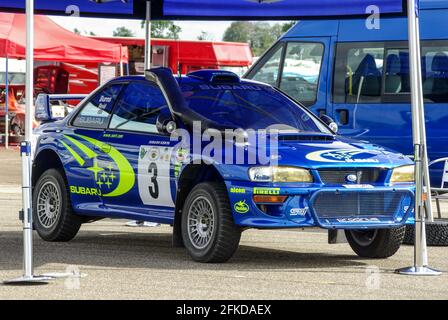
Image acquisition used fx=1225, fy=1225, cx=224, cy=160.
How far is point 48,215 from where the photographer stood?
12422 mm

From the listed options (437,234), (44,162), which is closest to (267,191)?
(437,234)

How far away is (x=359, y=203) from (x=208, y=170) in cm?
134

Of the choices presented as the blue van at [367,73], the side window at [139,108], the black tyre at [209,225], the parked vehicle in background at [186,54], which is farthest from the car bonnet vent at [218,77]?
the parked vehicle in background at [186,54]

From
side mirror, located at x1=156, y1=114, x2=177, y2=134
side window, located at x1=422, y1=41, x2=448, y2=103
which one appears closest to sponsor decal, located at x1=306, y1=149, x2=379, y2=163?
side mirror, located at x1=156, y1=114, x2=177, y2=134

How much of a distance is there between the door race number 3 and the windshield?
56cm

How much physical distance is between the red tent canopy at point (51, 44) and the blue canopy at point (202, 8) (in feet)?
37.1

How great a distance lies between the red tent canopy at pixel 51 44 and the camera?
1026 inches

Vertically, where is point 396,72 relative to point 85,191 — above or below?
above

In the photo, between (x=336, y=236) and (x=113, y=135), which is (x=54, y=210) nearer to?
(x=113, y=135)

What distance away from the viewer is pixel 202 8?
48.7 feet

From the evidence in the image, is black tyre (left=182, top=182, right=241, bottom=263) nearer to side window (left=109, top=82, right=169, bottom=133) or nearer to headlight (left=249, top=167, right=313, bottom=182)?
headlight (left=249, top=167, right=313, bottom=182)

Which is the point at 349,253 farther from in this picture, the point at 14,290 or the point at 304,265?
the point at 14,290

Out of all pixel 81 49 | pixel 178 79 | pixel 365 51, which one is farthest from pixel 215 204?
pixel 81 49

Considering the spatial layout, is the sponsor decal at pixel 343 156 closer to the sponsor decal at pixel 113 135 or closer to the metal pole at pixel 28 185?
the sponsor decal at pixel 113 135
